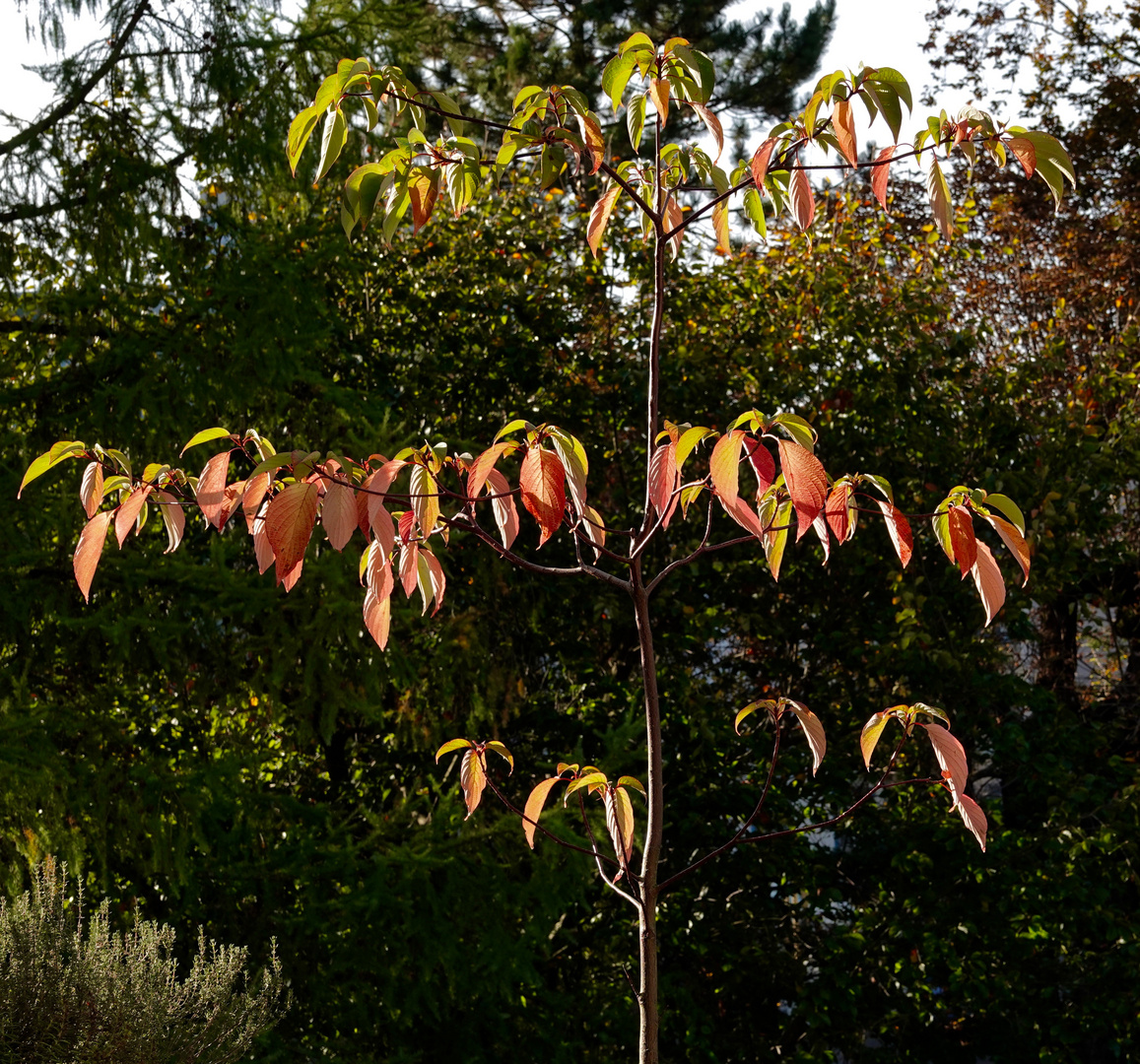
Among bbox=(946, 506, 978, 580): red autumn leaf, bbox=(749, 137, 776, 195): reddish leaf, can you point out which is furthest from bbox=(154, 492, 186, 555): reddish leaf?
bbox=(946, 506, 978, 580): red autumn leaf

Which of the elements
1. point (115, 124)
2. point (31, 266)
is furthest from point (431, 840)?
point (115, 124)

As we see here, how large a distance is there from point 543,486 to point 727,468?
0.23 m

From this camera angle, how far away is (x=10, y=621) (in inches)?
155

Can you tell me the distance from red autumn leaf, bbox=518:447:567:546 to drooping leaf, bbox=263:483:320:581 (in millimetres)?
239

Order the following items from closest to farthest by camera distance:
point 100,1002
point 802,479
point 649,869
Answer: point 802,479 < point 649,869 < point 100,1002

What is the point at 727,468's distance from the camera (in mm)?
1165

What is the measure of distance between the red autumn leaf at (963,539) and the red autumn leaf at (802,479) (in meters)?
0.25

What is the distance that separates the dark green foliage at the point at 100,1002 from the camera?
8.57 ft

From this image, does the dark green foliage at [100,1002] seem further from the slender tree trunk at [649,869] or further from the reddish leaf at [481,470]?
the reddish leaf at [481,470]

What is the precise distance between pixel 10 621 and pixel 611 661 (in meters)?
2.53

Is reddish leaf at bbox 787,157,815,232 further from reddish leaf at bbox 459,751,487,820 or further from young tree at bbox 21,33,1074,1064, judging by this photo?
reddish leaf at bbox 459,751,487,820

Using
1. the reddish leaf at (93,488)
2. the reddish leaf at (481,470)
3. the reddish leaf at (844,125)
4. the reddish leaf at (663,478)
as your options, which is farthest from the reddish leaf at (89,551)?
the reddish leaf at (844,125)

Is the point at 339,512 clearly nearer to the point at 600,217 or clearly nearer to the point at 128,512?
the point at 128,512

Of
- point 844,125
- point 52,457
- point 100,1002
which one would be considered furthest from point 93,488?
point 100,1002
